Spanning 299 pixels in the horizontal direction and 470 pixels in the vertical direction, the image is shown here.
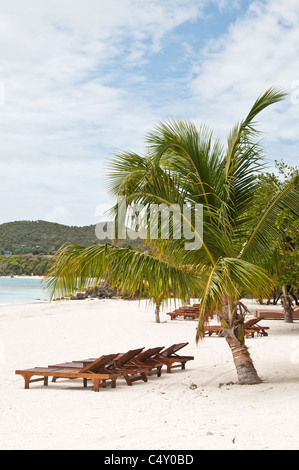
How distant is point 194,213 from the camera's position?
9195 mm

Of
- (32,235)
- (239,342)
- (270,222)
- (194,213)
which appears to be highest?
(32,235)

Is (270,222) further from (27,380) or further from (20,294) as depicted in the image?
(20,294)

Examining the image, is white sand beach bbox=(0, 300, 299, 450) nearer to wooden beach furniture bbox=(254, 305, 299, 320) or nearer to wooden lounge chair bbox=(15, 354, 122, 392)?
wooden lounge chair bbox=(15, 354, 122, 392)

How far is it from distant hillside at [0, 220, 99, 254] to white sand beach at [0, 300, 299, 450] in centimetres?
8104

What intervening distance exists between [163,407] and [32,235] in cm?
9760

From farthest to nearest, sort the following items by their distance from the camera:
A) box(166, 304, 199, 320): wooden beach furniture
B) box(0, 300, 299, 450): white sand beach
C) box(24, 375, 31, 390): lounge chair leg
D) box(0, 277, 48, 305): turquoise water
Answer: box(0, 277, 48, 305): turquoise water → box(166, 304, 199, 320): wooden beach furniture → box(24, 375, 31, 390): lounge chair leg → box(0, 300, 299, 450): white sand beach

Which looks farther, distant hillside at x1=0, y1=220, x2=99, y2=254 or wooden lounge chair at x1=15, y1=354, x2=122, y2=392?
distant hillside at x1=0, y1=220, x2=99, y2=254

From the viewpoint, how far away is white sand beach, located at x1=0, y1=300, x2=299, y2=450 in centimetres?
590

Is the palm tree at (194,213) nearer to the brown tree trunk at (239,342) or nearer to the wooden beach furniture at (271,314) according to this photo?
the brown tree trunk at (239,342)

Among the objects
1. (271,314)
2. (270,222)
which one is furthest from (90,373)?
(271,314)

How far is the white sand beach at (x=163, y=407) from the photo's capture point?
5902 mm

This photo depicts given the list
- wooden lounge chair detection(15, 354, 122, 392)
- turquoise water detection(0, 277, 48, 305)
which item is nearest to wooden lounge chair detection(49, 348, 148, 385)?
wooden lounge chair detection(15, 354, 122, 392)

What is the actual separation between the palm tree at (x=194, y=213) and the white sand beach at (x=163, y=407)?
1322 millimetres
